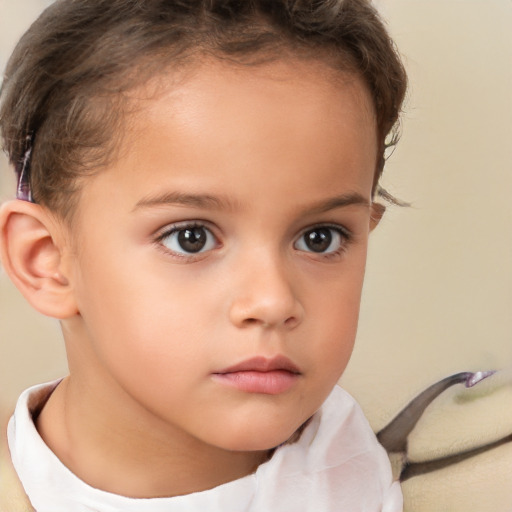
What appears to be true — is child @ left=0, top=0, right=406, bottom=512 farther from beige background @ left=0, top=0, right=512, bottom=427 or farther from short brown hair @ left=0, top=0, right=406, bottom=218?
beige background @ left=0, top=0, right=512, bottom=427

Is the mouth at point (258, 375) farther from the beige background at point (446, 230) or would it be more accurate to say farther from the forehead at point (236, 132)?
the beige background at point (446, 230)

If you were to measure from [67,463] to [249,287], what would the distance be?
33cm

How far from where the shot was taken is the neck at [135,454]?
40.0 inches

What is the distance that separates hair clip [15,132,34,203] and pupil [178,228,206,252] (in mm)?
206

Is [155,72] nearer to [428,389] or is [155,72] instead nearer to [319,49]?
[319,49]

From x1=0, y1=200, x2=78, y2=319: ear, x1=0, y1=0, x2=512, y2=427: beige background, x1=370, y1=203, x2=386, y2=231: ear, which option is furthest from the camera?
x1=0, y1=0, x2=512, y2=427: beige background

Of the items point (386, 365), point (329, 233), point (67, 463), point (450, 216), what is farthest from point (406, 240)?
point (67, 463)

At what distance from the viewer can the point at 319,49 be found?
2.97 ft

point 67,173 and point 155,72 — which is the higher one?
point 155,72

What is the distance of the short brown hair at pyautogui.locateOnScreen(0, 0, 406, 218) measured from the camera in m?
0.88

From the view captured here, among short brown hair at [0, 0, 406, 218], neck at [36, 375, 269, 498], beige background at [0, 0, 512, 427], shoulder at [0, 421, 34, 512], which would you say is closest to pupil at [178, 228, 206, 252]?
short brown hair at [0, 0, 406, 218]

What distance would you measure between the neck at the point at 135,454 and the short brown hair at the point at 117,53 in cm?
21

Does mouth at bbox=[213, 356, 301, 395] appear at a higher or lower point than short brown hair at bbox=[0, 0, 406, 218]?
lower

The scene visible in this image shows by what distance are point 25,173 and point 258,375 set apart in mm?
340
